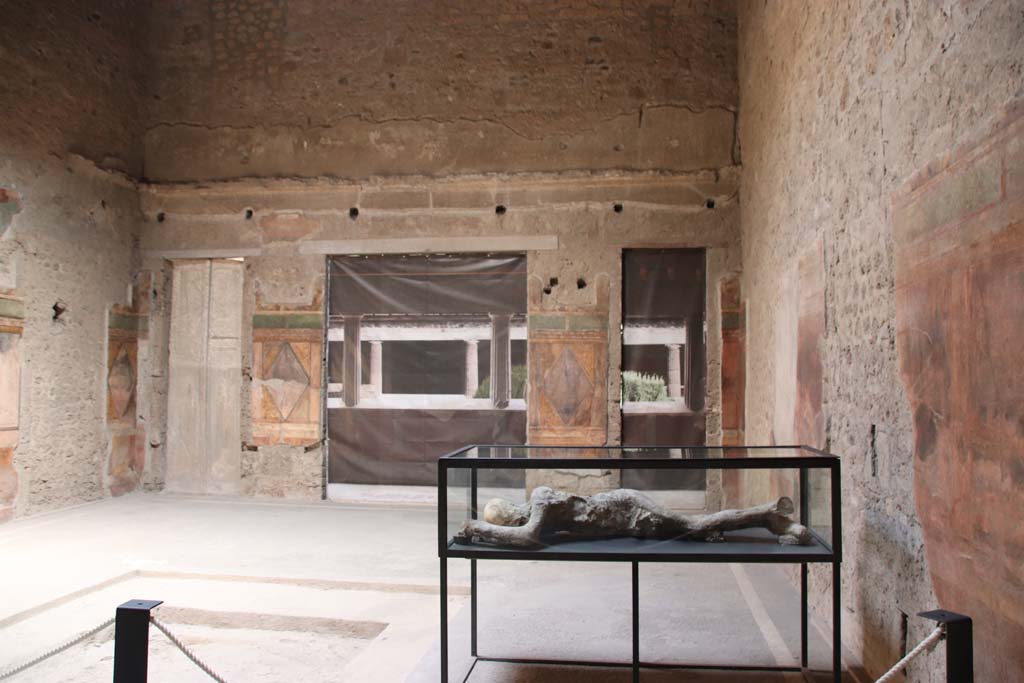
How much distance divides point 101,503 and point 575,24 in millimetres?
6173

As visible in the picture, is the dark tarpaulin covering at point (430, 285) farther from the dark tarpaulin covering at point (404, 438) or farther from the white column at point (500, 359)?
the dark tarpaulin covering at point (404, 438)

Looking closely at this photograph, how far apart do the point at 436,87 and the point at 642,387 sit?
11.2 feet

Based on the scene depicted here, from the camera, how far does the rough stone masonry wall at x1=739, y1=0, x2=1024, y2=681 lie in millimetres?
2207

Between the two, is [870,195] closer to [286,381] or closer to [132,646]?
[132,646]

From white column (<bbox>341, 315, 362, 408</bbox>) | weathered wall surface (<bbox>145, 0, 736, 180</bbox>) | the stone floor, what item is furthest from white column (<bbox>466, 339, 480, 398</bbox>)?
weathered wall surface (<bbox>145, 0, 736, 180</bbox>)

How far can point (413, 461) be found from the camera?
6863mm

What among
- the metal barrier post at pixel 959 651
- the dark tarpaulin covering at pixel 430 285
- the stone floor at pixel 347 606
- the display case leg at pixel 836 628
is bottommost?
the stone floor at pixel 347 606

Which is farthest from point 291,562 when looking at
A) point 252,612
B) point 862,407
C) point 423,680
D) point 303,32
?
point 303,32

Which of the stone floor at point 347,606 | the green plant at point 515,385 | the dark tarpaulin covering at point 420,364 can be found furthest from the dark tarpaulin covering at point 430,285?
the stone floor at point 347,606

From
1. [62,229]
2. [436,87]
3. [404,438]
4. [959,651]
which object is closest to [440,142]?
[436,87]

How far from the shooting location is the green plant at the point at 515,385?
22.2 ft

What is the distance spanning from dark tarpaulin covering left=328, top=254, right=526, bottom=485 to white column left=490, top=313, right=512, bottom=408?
60 millimetres

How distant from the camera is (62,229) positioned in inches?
254

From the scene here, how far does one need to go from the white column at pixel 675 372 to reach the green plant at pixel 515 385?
1308 millimetres
